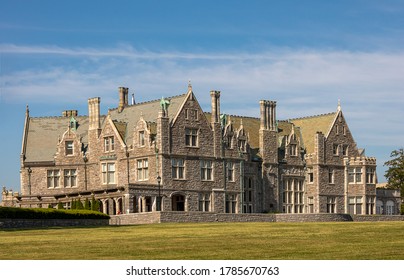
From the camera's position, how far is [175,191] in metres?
91.1

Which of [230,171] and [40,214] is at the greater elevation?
[230,171]

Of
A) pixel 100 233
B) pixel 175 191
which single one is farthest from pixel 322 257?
pixel 175 191

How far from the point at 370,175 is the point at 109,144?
27.2 metres

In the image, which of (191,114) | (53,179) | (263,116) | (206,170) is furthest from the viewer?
(263,116)

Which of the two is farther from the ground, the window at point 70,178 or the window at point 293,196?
the window at point 70,178

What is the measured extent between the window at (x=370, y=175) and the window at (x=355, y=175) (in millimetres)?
735

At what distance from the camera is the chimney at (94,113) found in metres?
96.8

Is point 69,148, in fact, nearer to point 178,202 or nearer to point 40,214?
point 178,202

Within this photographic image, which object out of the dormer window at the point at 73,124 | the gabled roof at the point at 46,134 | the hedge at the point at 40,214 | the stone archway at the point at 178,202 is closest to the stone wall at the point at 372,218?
the stone archway at the point at 178,202

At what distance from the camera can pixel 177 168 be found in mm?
91812

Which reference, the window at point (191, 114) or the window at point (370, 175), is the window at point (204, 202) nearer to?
the window at point (191, 114)

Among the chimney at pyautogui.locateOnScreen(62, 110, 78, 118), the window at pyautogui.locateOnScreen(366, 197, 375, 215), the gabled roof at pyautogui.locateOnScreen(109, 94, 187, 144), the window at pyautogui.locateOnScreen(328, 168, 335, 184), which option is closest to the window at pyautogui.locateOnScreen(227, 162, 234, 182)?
the gabled roof at pyautogui.locateOnScreen(109, 94, 187, 144)

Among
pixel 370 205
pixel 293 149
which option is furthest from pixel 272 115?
pixel 370 205

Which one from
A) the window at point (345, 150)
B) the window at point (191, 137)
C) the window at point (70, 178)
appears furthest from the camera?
the window at point (345, 150)
